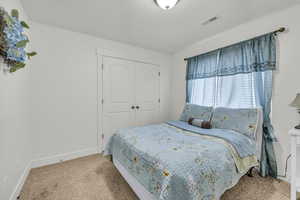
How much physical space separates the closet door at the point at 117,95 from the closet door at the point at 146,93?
0.15m

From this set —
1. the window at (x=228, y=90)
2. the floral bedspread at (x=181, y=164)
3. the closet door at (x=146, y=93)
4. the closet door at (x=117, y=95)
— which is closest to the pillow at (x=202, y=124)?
the floral bedspread at (x=181, y=164)

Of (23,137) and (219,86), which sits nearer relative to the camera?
(23,137)

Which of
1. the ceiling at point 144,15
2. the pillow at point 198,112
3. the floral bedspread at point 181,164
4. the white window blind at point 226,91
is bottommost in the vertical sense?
the floral bedspread at point 181,164

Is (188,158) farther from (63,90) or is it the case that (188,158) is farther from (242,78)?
(63,90)

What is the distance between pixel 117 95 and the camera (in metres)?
3.03

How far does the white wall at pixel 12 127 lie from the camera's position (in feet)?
4.01

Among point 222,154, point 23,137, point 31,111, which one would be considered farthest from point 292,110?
point 31,111

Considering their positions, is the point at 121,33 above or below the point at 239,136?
above

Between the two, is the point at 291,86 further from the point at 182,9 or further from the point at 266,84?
the point at 182,9

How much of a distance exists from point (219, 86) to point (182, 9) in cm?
165

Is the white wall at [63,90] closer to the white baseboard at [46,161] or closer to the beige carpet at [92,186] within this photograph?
the white baseboard at [46,161]

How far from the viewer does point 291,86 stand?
1.80 m

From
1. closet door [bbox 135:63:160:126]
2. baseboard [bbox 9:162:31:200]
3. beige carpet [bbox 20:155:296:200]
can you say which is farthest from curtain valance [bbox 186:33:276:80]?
baseboard [bbox 9:162:31:200]

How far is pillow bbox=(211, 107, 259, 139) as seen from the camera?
1906mm
